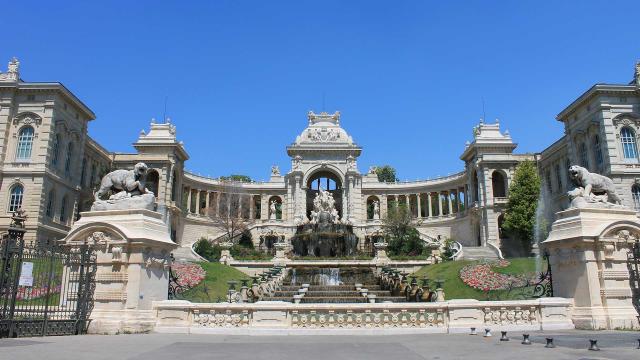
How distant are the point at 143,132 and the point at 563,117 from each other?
53189mm

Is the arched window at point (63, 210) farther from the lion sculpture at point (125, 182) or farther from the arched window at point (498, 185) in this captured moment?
the arched window at point (498, 185)

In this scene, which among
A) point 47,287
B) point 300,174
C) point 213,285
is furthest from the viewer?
point 300,174

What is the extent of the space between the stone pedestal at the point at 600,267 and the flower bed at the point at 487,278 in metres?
13.8

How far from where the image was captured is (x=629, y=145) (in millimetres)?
43750

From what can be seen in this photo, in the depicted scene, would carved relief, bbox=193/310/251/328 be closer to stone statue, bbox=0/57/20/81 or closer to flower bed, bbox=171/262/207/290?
A: flower bed, bbox=171/262/207/290

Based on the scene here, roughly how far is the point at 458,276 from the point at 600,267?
60.6 feet

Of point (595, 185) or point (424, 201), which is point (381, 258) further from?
point (424, 201)

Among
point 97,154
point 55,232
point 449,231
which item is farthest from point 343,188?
point 55,232

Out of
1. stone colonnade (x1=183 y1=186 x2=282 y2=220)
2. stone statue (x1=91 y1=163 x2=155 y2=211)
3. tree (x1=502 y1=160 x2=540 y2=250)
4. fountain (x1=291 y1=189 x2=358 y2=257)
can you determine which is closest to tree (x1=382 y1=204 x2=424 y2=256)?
fountain (x1=291 y1=189 x2=358 y2=257)

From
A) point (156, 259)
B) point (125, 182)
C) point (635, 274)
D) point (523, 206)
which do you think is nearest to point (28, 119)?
point (125, 182)

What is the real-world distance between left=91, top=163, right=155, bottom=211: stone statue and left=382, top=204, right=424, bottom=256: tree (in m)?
40.3

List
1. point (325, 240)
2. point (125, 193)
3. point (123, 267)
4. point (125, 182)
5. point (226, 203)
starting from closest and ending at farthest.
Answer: point (123, 267) → point (125, 193) → point (125, 182) → point (325, 240) → point (226, 203)

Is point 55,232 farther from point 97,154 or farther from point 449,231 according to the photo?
point 449,231

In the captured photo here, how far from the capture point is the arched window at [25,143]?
4447cm
